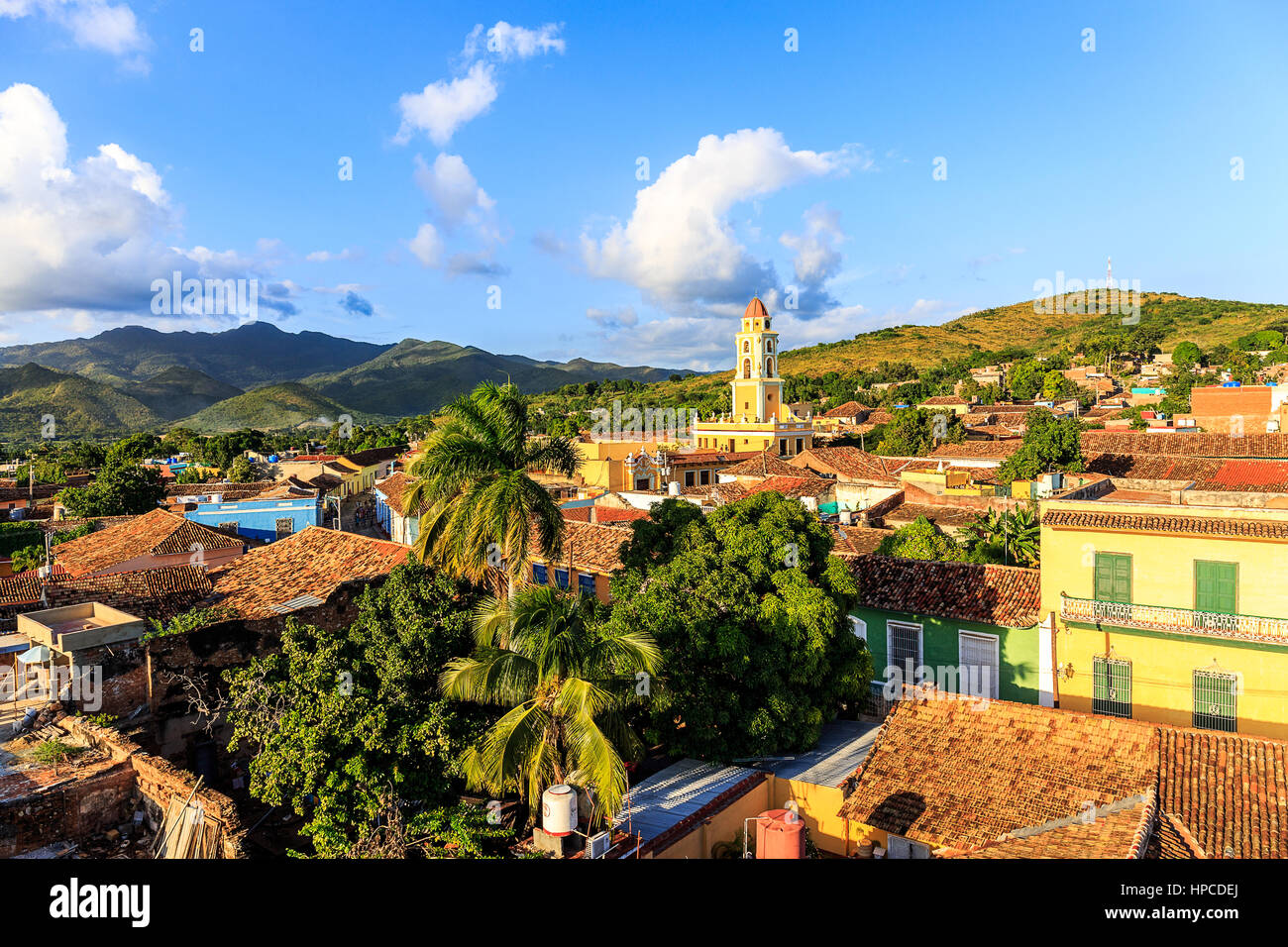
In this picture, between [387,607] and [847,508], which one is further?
[847,508]

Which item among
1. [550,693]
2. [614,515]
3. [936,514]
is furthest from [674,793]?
[936,514]

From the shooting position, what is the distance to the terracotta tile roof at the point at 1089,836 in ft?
25.3

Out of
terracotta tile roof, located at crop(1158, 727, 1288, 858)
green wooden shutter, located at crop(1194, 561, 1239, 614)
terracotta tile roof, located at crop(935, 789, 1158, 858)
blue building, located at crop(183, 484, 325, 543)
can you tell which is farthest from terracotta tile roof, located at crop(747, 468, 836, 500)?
terracotta tile roof, located at crop(935, 789, 1158, 858)

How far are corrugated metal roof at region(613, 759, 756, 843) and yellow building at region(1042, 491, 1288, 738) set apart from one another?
7213mm

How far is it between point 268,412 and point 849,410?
121153 millimetres

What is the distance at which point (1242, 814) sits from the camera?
932cm

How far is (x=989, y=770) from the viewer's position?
35.5ft

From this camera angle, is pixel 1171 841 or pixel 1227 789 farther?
pixel 1227 789

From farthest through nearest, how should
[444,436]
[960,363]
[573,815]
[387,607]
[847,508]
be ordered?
1. [960,363]
2. [847,508]
3. [444,436]
4. [387,607]
5. [573,815]

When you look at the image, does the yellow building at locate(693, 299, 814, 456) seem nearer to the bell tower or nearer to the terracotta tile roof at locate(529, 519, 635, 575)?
the bell tower
